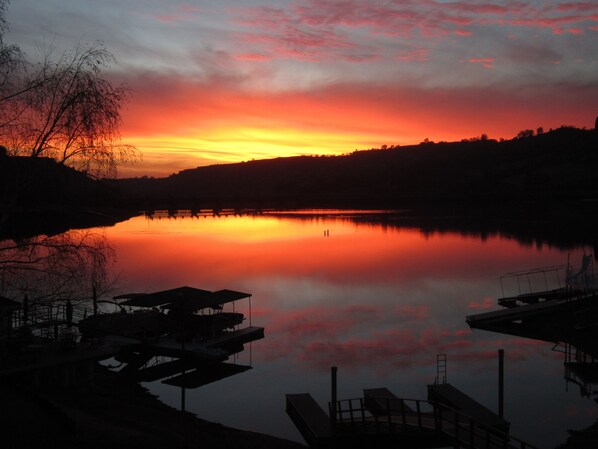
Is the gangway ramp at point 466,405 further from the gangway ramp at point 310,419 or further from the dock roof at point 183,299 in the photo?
the dock roof at point 183,299

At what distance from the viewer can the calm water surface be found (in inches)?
846

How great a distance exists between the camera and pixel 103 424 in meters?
14.9

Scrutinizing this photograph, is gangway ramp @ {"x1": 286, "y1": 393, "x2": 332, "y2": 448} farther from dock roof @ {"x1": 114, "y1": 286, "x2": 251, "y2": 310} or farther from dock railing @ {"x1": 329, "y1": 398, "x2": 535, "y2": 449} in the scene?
dock roof @ {"x1": 114, "y1": 286, "x2": 251, "y2": 310}

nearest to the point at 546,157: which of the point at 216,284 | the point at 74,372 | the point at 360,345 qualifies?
the point at 216,284

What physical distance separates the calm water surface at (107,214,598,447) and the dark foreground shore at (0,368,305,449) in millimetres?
1786

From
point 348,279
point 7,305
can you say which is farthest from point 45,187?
point 348,279

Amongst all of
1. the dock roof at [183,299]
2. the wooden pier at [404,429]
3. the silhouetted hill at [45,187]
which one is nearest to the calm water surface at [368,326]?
the wooden pier at [404,429]

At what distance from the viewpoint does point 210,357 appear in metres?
26.8

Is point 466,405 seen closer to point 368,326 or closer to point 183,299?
point 368,326

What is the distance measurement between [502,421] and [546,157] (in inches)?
7472

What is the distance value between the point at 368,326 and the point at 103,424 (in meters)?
19.9

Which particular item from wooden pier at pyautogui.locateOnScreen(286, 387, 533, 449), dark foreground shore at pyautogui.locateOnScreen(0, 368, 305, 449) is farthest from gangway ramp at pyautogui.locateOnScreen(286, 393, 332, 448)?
dark foreground shore at pyautogui.locateOnScreen(0, 368, 305, 449)

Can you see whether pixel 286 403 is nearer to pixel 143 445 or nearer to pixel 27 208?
pixel 143 445

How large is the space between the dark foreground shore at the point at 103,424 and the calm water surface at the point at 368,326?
5.86 feet
